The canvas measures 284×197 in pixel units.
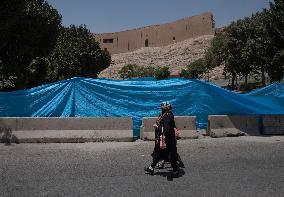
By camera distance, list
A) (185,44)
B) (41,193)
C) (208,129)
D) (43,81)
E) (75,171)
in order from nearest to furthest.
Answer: (41,193) → (75,171) → (208,129) → (43,81) → (185,44)

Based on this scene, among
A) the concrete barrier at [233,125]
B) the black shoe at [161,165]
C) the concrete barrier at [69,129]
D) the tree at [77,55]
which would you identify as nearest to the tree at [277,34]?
the concrete barrier at [233,125]

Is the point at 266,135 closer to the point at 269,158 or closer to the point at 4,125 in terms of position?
the point at 269,158

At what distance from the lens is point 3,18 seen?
19109 millimetres

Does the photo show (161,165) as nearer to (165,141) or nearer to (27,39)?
(165,141)

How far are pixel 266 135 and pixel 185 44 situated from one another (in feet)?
357

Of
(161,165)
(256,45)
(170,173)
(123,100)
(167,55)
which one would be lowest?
(170,173)

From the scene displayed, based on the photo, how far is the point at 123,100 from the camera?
14062mm

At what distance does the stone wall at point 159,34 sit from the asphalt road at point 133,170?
372 ft

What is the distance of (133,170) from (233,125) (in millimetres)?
6239

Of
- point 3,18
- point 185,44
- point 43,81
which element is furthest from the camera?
point 185,44

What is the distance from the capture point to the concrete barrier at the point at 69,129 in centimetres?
1279

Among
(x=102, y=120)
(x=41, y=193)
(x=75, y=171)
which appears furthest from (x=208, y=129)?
(x=41, y=193)

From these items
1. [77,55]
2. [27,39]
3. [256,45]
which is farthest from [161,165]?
[77,55]

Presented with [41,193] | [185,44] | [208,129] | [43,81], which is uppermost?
[185,44]
